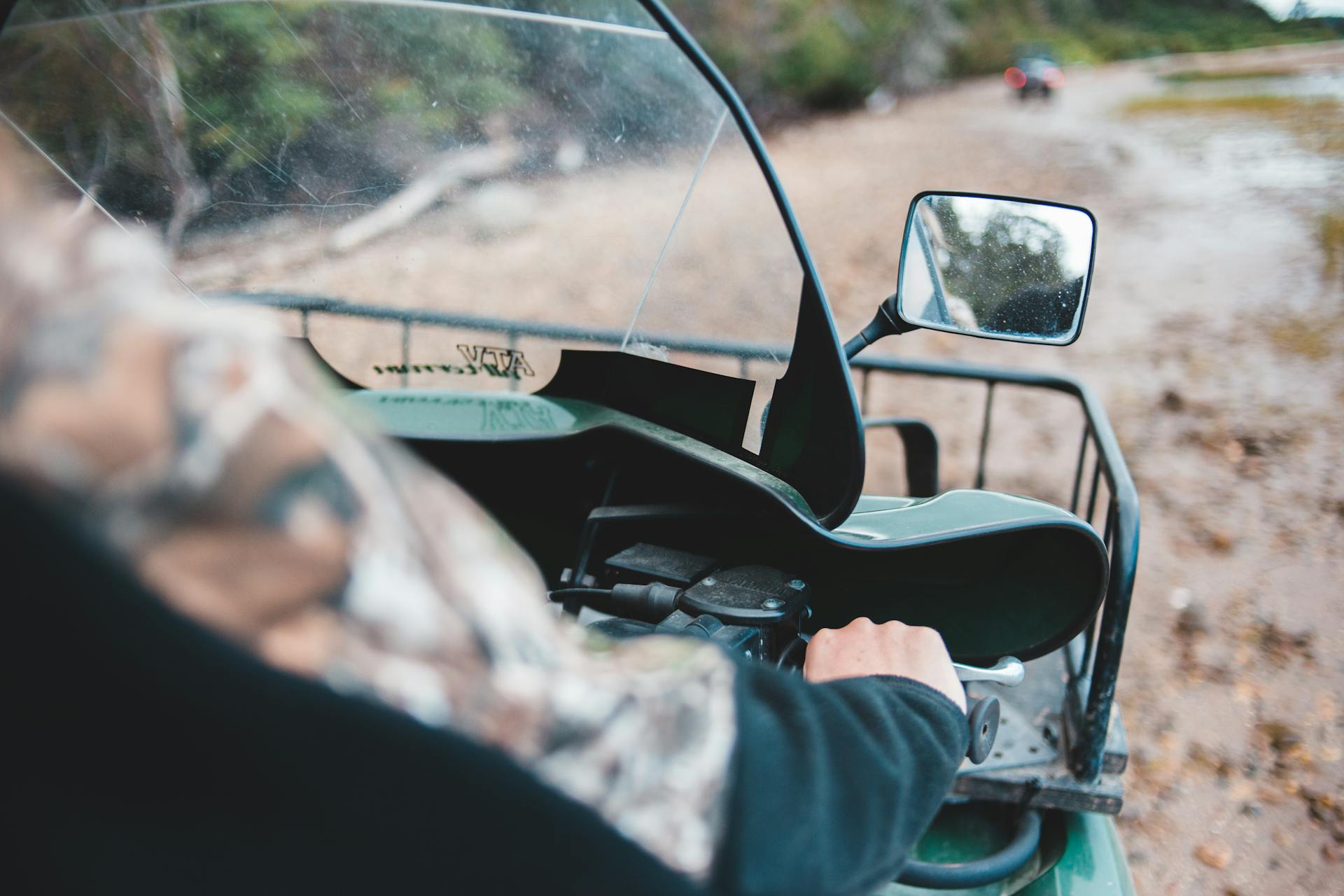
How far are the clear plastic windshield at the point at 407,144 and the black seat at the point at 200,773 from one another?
995mm

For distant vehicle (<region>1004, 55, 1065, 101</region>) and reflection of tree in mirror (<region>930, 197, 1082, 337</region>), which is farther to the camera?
distant vehicle (<region>1004, 55, 1065, 101</region>)

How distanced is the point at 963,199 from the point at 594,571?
0.96 metres

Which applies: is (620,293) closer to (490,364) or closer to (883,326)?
(490,364)

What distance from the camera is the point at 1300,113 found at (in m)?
14.6

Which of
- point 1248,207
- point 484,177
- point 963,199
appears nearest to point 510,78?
point 484,177

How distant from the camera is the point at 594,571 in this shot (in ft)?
6.11

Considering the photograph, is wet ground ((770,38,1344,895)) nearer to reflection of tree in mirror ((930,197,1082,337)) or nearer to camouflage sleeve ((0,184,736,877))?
reflection of tree in mirror ((930,197,1082,337))

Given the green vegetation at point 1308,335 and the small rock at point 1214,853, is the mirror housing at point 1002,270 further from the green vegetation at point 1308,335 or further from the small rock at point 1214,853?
the green vegetation at point 1308,335

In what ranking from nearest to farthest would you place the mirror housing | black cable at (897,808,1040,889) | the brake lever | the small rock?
1. the brake lever
2. black cable at (897,808,1040,889)
3. the mirror housing
4. the small rock

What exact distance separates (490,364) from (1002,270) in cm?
97

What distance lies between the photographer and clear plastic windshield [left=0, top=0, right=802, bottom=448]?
1562mm

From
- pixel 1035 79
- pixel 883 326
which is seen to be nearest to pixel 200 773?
pixel 883 326

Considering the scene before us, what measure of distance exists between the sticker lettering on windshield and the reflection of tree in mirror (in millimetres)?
815

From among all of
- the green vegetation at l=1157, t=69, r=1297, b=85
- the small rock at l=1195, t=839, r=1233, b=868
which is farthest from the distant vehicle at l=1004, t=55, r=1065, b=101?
the small rock at l=1195, t=839, r=1233, b=868
